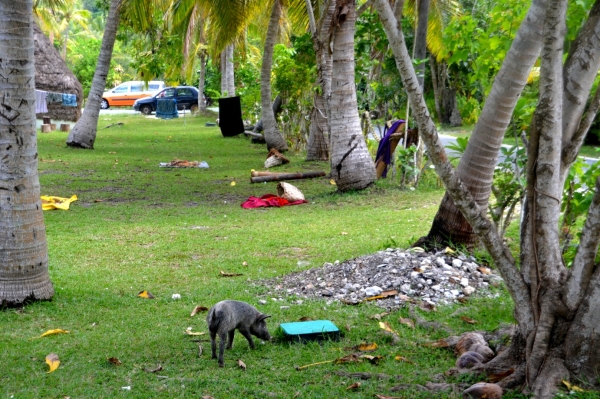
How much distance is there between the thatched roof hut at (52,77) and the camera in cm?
2884

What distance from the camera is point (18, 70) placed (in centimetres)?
606

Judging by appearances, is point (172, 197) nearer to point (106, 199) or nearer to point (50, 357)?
point (106, 199)

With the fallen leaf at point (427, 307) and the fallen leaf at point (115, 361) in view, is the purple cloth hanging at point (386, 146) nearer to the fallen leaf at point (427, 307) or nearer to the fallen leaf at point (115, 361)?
the fallen leaf at point (427, 307)

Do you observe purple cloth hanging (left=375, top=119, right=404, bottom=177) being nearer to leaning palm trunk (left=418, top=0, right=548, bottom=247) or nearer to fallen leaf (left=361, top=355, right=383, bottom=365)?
leaning palm trunk (left=418, top=0, right=548, bottom=247)

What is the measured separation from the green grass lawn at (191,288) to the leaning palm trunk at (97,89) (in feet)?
15.5

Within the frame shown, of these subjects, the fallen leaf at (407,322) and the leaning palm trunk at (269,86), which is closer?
the fallen leaf at (407,322)

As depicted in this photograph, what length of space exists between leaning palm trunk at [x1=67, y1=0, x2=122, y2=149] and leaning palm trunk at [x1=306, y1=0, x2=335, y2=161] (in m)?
5.91

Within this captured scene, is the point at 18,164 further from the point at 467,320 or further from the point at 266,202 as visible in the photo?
the point at 266,202

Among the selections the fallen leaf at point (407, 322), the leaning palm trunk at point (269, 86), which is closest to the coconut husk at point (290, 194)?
the fallen leaf at point (407, 322)

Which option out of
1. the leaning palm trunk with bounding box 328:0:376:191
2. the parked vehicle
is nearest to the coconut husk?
the leaning palm trunk with bounding box 328:0:376:191

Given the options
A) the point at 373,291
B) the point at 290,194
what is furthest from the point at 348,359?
the point at 290,194

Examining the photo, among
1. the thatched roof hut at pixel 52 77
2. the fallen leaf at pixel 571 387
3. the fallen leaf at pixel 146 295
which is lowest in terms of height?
the fallen leaf at pixel 146 295

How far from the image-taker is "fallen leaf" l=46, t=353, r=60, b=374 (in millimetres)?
4715

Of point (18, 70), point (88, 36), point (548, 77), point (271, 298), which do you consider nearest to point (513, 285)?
point (548, 77)
